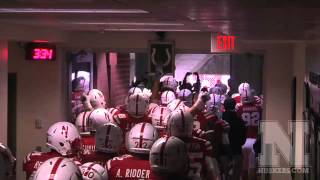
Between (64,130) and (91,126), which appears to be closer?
(64,130)

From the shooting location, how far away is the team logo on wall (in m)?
13.0

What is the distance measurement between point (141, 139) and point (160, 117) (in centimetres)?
250

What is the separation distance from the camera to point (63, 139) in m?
7.05

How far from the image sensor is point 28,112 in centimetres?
1345

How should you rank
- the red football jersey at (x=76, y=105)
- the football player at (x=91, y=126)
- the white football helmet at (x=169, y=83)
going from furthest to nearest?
the red football jersey at (x=76, y=105) → the white football helmet at (x=169, y=83) → the football player at (x=91, y=126)

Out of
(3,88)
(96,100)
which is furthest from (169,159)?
(3,88)

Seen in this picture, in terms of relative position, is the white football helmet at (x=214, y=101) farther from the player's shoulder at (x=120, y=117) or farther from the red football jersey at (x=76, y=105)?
the player's shoulder at (x=120, y=117)

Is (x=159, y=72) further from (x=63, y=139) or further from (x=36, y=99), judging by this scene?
(x=63, y=139)

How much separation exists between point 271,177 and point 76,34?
416cm

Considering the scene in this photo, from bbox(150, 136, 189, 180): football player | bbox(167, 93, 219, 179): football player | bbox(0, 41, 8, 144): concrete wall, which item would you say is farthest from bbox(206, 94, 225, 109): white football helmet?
bbox(150, 136, 189, 180): football player

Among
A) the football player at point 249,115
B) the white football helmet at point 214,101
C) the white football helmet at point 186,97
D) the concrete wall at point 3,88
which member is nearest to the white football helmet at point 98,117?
the concrete wall at point 3,88

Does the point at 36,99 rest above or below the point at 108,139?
above

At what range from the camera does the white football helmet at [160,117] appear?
9578 mm

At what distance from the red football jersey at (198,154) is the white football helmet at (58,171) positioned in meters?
3.21
